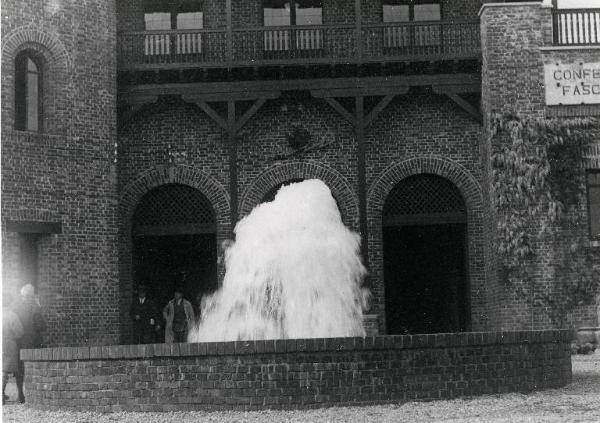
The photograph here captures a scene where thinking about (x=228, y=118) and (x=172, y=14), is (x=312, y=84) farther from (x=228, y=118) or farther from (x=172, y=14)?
(x=172, y=14)

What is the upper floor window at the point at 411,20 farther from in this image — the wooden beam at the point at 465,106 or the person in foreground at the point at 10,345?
the person in foreground at the point at 10,345

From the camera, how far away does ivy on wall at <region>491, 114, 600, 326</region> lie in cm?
1917

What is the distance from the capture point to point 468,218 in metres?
20.5

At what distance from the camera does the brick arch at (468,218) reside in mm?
20203

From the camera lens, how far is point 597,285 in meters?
19.4

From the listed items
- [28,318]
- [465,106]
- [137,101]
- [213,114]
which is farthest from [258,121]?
[28,318]

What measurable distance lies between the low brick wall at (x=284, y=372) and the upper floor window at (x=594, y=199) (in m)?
10.0

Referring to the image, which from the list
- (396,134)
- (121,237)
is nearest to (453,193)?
(396,134)

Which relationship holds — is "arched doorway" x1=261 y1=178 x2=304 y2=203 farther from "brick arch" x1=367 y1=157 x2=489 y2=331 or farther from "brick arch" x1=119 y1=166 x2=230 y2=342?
"brick arch" x1=367 y1=157 x2=489 y2=331

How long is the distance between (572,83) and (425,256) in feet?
19.3

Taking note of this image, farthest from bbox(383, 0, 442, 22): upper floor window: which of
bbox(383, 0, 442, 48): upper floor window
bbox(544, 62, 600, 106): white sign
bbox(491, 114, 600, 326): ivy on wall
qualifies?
bbox(491, 114, 600, 326): ivy on wall

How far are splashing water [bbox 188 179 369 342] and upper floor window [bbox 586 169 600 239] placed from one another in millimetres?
7485

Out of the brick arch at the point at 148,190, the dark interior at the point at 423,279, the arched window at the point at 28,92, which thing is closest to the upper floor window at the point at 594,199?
the dark interior at the point at 423,279

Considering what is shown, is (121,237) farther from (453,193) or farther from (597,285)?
(597,285)
